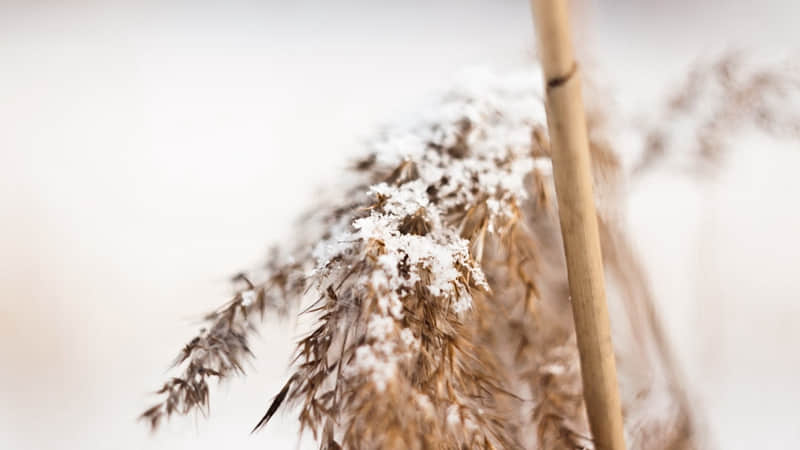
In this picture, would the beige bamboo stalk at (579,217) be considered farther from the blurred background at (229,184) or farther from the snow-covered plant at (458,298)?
the blurred background at (229,184)

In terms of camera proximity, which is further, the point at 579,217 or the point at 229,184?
the point at 229,184

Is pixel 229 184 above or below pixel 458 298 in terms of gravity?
above

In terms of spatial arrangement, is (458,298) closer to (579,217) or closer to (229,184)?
(579,217)

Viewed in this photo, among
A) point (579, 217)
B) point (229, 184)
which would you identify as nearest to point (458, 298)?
point (579, 217)

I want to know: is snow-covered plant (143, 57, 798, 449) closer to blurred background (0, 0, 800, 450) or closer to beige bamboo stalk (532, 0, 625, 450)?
beige bamboo stalk (532, 0, 625, 450)

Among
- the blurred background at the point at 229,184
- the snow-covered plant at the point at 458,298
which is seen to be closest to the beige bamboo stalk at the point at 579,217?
the snow-covered plant at the point at 458,298

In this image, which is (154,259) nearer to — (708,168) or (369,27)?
(369,27)

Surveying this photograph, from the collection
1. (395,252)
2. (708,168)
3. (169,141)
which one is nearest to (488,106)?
(395,252)
